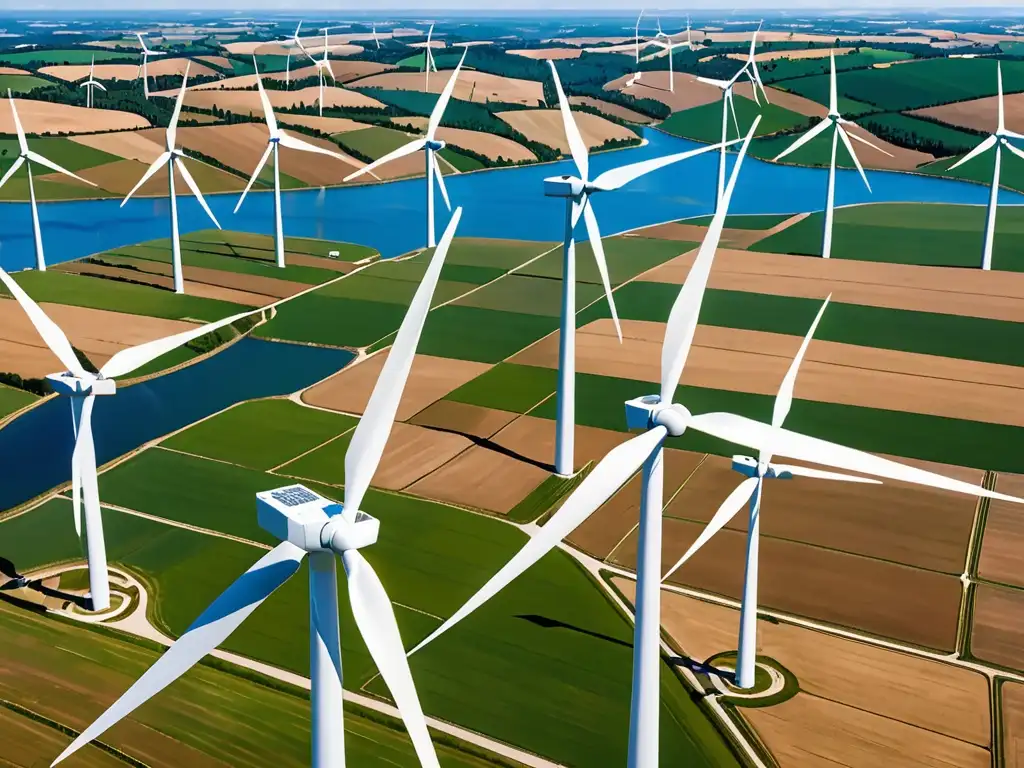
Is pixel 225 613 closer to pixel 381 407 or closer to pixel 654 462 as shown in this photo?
pixel 381 407

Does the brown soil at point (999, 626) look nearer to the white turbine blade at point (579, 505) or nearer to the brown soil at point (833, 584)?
the brown soil at point (833, 584)

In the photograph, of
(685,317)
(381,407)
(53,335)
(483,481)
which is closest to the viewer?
(381,407)

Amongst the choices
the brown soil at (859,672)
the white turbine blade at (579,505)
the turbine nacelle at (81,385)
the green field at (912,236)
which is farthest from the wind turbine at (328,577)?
the green field at (912,236)

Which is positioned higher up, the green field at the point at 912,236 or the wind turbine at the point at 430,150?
the wind turbine at the point at 430,150

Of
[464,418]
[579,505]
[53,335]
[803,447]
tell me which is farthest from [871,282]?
[579,505]

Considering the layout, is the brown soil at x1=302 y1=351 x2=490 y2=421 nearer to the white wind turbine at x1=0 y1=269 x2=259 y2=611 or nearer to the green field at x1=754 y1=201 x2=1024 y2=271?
the white wind turbine at x1=0 y1=269 x2=259 y2=611

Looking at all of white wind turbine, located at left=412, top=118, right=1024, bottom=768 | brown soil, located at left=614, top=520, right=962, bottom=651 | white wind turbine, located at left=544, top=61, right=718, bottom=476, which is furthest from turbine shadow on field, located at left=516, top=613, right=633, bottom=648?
white wind turbine, located at left=544, top=61, right=718, bottom=476
